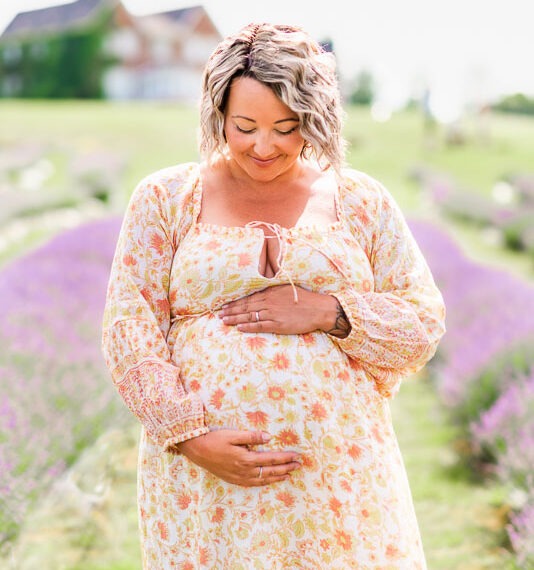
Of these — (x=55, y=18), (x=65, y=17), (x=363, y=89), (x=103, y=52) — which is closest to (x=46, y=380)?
(x=103, y=52)

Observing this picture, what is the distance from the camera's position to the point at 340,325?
2.12 m

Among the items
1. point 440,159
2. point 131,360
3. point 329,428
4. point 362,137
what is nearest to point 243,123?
point 131,360

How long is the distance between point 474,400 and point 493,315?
1.01 m

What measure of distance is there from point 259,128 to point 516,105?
54325 millimetres

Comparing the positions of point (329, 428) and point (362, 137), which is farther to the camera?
point (362, 137)

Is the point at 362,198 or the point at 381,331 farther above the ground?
the point at 362,198

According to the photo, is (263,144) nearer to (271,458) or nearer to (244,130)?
(244,130)

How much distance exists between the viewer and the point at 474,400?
16.6 ft

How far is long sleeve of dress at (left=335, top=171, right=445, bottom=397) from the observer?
2.12m

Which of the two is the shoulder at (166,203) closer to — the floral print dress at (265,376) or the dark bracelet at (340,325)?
the floral print dress at (265,376)

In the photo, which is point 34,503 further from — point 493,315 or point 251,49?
point 493,315

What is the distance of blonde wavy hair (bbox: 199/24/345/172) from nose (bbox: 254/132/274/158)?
9 cm

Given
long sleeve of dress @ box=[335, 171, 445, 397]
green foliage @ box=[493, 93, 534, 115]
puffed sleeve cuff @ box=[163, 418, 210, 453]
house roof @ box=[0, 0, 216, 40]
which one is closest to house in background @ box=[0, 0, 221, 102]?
house roof @ box=[0, 0, 216, 40]

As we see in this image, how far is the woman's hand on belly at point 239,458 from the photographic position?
2.02 m
